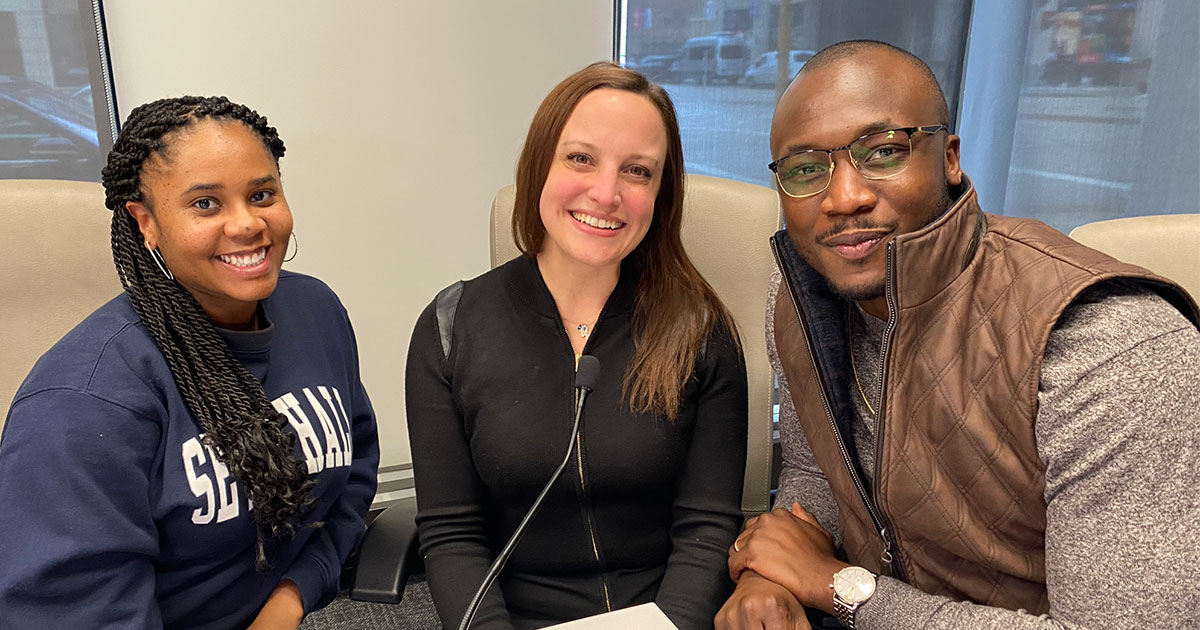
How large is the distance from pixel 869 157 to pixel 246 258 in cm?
84

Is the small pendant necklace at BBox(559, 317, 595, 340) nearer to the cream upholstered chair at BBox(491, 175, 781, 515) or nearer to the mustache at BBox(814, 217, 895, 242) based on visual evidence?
the cream upholstered chair at BBox(491, 175, 781, 515)

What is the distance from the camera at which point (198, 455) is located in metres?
1.00

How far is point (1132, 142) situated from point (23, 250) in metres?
2.86

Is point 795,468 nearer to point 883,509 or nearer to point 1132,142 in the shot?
point 883,509

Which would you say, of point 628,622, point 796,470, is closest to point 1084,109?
point 796,470

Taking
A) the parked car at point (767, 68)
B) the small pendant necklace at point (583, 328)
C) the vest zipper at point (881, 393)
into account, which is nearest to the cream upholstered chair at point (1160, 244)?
the vest zipper at point (881, 393)

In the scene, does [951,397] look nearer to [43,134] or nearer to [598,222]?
[598,222]

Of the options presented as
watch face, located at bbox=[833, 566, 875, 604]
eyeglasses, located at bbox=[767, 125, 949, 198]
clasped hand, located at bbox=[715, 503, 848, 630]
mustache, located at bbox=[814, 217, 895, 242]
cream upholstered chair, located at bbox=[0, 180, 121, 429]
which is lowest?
clasped hand, located at bbox=[715, 503, 848, 630]

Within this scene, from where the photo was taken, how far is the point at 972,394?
94cm

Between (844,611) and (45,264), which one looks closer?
(844,611)

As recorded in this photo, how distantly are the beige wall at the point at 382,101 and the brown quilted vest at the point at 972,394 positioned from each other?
1.45m

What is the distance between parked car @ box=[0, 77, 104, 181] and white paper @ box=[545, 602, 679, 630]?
1.76 metres

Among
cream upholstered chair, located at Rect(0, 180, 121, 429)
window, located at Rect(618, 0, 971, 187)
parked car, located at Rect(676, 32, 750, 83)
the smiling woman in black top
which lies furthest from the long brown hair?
parked car, located at Rect(676, 32, 750, 83)

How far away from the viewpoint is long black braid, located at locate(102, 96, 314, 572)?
3.31 ft
